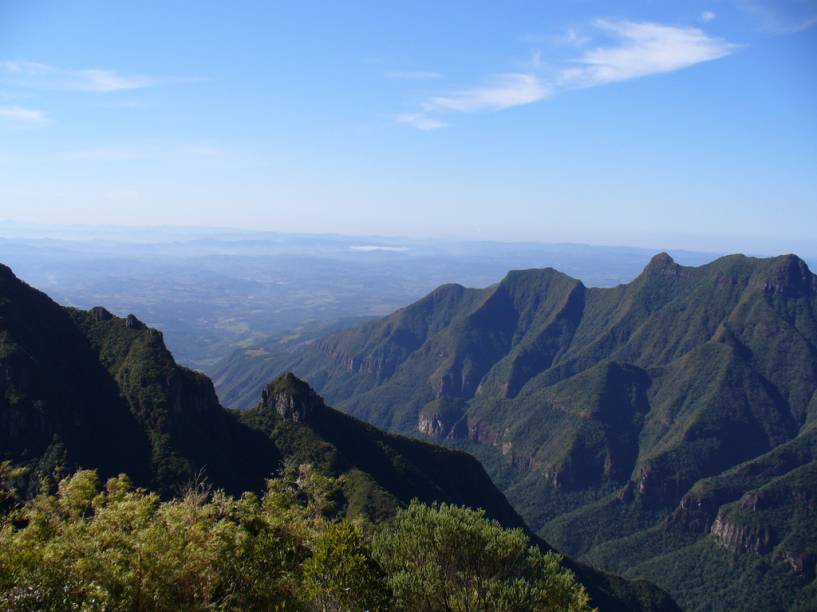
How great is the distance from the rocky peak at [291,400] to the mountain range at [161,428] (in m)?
0.19

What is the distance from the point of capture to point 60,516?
2497 centimetres

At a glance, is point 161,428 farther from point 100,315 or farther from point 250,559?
point 250,559

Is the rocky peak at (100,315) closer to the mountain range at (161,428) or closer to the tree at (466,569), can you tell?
the mountain range at (161,428)

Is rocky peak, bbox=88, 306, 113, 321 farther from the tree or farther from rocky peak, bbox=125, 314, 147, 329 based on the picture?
the tree

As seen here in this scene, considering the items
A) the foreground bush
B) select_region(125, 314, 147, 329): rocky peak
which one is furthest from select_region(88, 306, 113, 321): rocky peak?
the foreground bush

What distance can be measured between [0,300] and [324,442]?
48.8 meters

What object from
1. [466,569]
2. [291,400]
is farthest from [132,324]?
[466,569]

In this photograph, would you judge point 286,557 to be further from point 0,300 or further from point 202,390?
point 0,300

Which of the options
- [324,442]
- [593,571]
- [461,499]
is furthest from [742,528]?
[324,442]

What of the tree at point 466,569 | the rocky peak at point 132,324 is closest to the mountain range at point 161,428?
the rocky peak at point 132,324

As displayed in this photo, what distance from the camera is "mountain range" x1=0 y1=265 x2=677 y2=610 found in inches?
2972

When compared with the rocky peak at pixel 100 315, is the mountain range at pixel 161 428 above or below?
below

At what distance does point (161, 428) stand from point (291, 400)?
22060mm

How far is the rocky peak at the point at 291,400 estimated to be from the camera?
98.2 meters
